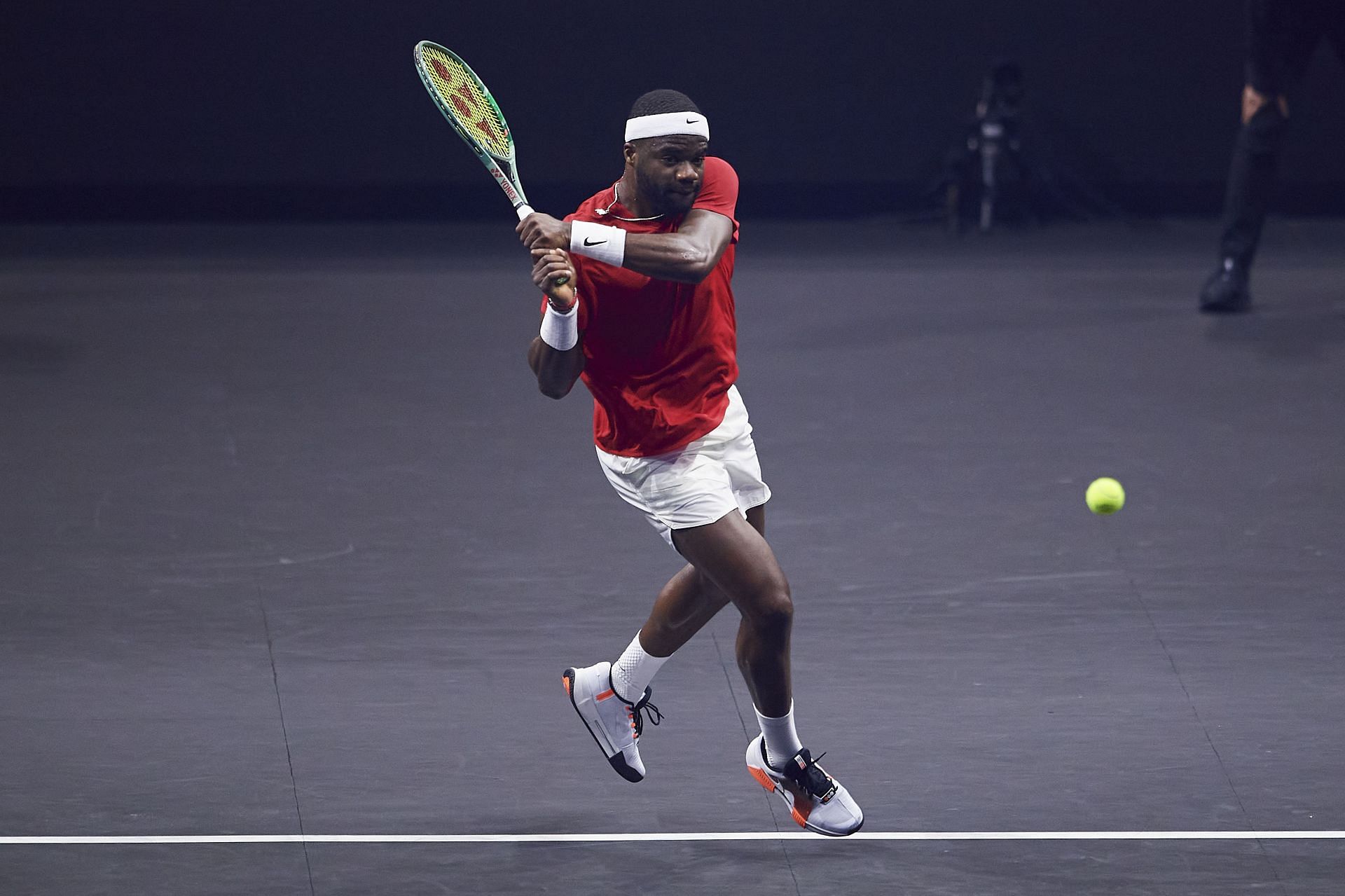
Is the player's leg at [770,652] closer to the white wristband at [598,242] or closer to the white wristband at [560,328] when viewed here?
the white wristband at [560,328]

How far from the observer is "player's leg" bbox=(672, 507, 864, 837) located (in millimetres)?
3879

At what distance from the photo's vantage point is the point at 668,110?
3.89m

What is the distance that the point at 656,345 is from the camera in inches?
157

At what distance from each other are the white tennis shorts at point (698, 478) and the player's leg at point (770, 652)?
0.04 m

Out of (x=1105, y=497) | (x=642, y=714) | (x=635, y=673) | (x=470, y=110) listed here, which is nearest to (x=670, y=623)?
(x=635, y=673)

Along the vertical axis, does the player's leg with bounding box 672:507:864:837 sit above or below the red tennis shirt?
below

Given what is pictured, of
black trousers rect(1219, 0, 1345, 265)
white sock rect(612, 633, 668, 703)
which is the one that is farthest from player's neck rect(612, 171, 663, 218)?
black trousers rect(1219, 0, 1345, 265)

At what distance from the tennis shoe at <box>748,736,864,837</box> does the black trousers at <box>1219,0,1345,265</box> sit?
18.2 feet

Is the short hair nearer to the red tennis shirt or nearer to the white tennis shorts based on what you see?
the red tennis shirt

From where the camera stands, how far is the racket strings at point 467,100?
423 centimetres

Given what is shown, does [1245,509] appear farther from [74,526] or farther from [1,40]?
[1,40]

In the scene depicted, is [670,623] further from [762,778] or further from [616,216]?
[616,216]

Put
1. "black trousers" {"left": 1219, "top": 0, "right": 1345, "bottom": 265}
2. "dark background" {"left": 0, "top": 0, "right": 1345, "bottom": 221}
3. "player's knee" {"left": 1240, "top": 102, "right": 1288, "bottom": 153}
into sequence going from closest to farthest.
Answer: "black trousers" {"left": 1219, "top": 0, "right": 1345, "bottom": 265} → "player's knee" {"left": 1240, "top": 102, "right": 1288, "bottom": 153} → "dark background" {"left": 0, "top": 0, "right": 1345, "bottom": 221}

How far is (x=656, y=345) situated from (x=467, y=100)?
0.81m
